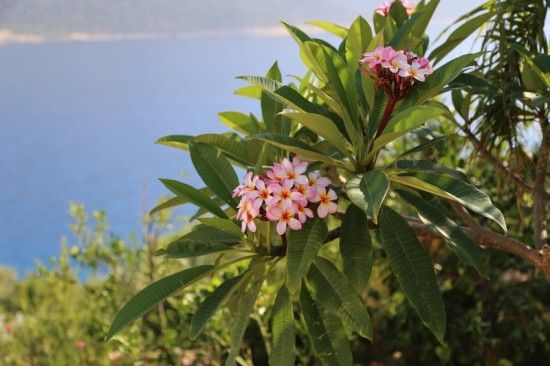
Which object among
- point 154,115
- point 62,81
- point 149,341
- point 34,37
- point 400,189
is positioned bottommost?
point 149,341

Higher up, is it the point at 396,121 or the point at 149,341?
the point at 396,121

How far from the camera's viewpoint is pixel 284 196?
127 centimetres

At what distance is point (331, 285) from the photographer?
1349mm

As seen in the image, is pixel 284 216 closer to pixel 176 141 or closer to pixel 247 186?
pixel 247 186

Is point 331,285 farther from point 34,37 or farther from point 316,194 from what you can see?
point 34,37

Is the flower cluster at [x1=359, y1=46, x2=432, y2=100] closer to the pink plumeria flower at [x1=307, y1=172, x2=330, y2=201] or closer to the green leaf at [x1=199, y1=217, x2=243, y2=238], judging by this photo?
the pink plumeria flower at [x1=307, y1=172, x2=330, y2=201]

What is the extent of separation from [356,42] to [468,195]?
0.43m

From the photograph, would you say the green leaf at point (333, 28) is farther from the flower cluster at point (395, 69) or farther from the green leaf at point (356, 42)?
the flower cluster at point (395, 69)

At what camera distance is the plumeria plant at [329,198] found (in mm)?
1247

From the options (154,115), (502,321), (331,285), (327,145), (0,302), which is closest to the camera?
(331,285)

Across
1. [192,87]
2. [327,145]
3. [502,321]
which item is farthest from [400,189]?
[192,87]

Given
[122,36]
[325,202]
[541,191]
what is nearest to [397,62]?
[325,202]

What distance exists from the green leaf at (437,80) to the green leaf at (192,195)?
0.37 meters

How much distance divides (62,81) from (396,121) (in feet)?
31.5
